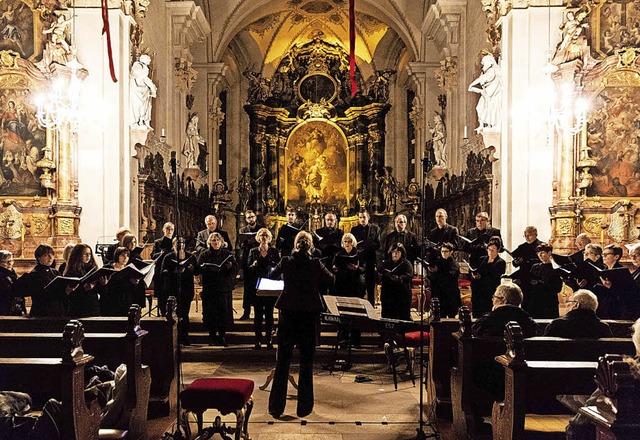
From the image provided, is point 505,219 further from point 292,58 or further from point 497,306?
point 292,58

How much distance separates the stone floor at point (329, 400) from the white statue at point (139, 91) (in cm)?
508

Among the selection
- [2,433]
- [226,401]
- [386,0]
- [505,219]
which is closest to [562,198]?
[505,219]

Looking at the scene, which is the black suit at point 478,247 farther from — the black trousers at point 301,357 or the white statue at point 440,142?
the white statue at point 440,142

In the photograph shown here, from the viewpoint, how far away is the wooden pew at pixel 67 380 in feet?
11.4

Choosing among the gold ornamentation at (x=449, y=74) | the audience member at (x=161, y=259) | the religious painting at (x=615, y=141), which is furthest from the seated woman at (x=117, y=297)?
the gold ornamentation at (x=449, y=74)

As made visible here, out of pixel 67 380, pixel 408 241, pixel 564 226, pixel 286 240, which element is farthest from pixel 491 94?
pixel 67 380

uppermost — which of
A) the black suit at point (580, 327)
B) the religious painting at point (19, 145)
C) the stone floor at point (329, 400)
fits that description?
the religious painting at point (19, 145)

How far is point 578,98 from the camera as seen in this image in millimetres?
10711

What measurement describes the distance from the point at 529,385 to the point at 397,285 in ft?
14.1

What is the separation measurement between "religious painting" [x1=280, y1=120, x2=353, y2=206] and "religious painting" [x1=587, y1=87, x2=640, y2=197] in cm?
1595

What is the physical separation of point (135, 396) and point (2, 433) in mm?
1775

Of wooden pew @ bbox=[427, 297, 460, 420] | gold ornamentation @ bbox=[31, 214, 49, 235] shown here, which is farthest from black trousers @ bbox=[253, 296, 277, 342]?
gold ornamentation @ bbox=[31, 214, 49, 235]

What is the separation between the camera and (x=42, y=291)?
618cm

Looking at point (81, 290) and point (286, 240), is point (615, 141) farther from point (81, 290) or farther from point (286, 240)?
point (81, 290)
